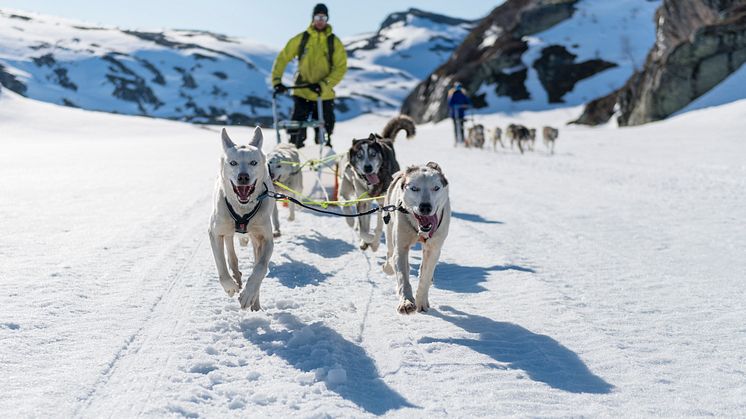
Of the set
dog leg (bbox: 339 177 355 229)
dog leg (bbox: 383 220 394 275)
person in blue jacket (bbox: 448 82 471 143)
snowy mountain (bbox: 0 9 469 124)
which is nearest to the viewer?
dog leg (bbox: 383 220 394 275)

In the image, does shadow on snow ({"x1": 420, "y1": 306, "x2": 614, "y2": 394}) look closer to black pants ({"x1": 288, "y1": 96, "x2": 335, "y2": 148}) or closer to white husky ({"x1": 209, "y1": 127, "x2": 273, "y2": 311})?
white husky ({"x1": 209, "y1": 127, "x2": 273, "y2": 311})

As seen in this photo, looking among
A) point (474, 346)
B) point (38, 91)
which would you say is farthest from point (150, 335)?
point (38, 91)

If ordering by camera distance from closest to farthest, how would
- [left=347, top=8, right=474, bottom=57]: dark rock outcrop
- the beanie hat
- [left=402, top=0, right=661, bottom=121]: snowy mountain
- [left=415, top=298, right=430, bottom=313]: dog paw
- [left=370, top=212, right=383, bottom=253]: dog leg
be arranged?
[left=415, top=298, right=430, bottom=313]: dog paw
[left=370, top=212, right=383, bottom=253]: dog leg
the beanie hat
[left=402, top=0, right=661, bottom=121]: snowy mountain
[left=347, top=8, right=474, bottom=57]: dark rock outcrop

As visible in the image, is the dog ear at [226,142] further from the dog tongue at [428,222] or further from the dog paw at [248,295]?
the dog tongue at [428,222]

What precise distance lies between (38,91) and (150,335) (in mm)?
95161

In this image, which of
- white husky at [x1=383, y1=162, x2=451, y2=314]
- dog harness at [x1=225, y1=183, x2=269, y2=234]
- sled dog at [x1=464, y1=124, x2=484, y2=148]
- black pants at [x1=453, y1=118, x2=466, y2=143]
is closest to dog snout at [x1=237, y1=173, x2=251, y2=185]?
dog harness at [x1=225, y1=183, x2=269, y2=234]

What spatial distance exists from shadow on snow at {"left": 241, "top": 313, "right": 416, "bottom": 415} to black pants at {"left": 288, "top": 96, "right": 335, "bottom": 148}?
4862mm

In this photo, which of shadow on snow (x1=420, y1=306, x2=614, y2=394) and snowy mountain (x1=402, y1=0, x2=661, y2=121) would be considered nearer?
shadow on snow (x1=420, y1=306, x2=614, y2=394)

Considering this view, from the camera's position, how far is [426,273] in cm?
370

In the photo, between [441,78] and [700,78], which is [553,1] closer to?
[441,78]

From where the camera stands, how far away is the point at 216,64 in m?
110

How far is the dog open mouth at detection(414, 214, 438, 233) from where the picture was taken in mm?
3496

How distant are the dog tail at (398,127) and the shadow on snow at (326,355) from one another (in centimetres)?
351

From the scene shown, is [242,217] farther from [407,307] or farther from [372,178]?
[372,178]
